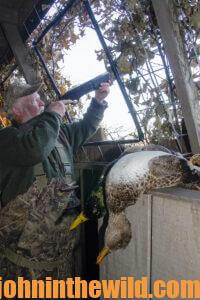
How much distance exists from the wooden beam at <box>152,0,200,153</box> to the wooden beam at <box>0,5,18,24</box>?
218 centimetres

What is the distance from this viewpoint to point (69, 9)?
2797 mm

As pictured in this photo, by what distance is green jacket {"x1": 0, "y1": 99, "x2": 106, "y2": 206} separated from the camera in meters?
1.87

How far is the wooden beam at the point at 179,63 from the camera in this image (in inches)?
70.7

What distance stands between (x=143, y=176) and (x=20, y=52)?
2.85 metres

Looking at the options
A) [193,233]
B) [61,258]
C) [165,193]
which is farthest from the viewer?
[61,258]

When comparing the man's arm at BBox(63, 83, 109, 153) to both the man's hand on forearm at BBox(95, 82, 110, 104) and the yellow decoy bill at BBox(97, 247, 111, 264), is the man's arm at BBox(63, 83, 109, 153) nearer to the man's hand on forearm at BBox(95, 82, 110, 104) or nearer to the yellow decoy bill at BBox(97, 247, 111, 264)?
the man's hand on forearm at BBox(95, 82, 110, 104)

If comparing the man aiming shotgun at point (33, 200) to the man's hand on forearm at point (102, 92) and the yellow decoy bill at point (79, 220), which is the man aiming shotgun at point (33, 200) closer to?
the yellow decoy bill at point (79, 220)

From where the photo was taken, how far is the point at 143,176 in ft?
4.78

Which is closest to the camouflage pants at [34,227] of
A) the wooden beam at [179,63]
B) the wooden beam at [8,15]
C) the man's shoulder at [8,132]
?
the man's shoulder at [8,132]

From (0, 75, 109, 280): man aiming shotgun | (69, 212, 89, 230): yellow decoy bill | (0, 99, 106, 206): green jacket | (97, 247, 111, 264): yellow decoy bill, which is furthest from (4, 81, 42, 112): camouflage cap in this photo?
(97, 247, 111, 264): yellow decoy bill

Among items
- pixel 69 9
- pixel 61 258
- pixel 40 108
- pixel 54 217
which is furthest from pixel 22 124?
pixel 69 9

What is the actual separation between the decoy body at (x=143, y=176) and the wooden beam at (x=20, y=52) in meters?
2.43

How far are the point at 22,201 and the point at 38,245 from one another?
37 centimetres

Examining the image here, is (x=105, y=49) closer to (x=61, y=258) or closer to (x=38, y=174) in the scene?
(x=38, y=174)
